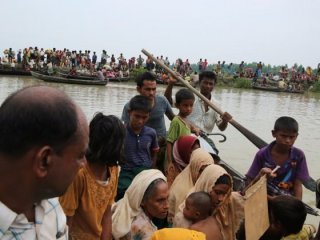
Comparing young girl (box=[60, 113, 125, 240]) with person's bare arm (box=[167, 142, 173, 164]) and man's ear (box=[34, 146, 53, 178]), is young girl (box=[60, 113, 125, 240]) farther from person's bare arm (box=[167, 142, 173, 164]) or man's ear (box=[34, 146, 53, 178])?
person's bare arm (box=[167, 142, 173, 164])

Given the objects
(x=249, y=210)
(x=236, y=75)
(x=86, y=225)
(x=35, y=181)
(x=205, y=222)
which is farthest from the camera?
(x=236, y=75)

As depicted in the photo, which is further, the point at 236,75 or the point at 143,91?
the point at 236,75

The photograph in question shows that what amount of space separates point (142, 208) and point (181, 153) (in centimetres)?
117

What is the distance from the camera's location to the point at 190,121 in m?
4.64

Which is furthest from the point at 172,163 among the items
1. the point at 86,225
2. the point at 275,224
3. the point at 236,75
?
the point at 236,75

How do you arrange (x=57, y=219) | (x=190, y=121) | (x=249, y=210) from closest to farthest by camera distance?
(x=57, y=219)
(x=249, y=210)
(x=190, y=121)

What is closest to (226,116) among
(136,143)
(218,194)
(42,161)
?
(136,143)

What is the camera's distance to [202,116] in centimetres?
477

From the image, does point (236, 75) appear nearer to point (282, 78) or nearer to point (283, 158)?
point (282, 78)

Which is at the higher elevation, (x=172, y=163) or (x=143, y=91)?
(x=143, y=91)

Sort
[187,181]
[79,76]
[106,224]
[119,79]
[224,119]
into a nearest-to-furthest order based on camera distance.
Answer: [106,224] < [187,181] < [224,119] < [79,76] < [119,79]

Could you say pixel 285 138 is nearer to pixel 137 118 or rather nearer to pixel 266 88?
pixel 137 118

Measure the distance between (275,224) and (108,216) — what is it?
44.3 inches

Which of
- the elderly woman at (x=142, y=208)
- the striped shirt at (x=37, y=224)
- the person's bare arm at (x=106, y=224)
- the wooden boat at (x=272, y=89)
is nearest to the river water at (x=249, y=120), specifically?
the elderly woman at (x=142, y=208)
